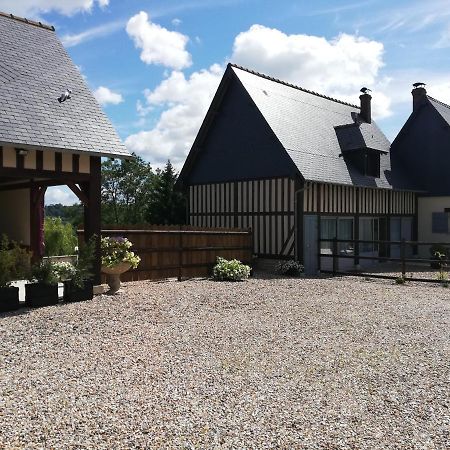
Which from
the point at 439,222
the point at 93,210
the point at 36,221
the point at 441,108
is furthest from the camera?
the point at 441,108

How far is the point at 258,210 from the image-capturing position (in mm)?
15562

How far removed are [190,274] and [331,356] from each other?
24.4 feet

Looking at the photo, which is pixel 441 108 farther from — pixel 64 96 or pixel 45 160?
pixel 45 160

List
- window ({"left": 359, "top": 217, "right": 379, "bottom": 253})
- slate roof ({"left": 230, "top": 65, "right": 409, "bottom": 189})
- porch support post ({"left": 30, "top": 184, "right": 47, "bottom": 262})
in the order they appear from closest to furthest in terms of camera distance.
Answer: porch support post ({"left": 30, "top": 184, "right": 47, "bottom": 262}) → slate roof ({"left": 230, "top": 65, "right": 409, "bottom": 189}) → window ({"left": 359, "top": 217, "right": 379, "bottom": 253})

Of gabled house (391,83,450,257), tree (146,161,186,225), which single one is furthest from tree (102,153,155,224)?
gabled house (391,83,450,257)

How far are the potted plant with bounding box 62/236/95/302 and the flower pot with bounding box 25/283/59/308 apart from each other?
30cm

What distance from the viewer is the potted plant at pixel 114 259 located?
948 cm

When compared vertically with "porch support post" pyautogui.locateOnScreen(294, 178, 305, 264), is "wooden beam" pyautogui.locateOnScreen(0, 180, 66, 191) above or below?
above

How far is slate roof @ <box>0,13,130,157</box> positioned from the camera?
8297 millimetres

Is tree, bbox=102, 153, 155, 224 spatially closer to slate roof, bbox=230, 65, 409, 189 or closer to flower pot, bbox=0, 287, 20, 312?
slate roof, bbox=230, 65, 409, 189

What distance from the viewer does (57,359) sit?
5.26 metres

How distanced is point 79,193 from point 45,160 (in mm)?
936

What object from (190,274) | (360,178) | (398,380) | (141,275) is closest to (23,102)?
(141,275)

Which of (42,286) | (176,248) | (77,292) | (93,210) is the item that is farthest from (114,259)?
(176,248)
